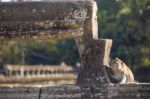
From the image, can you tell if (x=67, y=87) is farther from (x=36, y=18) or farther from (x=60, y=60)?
(x=60, y=60)

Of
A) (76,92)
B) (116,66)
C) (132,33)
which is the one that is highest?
(116,66)

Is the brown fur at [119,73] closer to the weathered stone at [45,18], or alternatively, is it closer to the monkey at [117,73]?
the monkey at [117,73]

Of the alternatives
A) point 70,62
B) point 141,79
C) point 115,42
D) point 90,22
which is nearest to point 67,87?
point 90,22

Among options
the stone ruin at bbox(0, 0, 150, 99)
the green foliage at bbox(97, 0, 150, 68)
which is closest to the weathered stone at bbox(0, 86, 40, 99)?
the stone ruin at bbox(0, 0, 150, 99)

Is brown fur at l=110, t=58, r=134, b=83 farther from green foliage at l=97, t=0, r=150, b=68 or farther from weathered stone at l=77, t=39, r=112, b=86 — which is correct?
green foliage at l=97, t=0, r=150, b=68

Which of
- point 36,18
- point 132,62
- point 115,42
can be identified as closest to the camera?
point 36,18

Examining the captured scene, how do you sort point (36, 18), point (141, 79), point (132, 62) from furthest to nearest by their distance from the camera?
point (132, 62)
point (141, 79)
point (36, 18)

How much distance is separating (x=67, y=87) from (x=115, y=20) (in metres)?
30.6

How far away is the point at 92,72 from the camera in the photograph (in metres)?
7.50

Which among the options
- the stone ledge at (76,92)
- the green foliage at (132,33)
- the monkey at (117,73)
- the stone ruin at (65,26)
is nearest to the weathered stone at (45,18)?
the stone ruin at (65,26)

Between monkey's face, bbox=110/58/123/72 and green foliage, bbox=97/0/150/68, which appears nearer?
monkey's face, bbox=110/58/123/72

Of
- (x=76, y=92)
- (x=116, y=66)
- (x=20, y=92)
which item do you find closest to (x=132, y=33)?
(x=116, y=66)

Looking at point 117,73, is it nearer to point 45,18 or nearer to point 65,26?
point 65,26

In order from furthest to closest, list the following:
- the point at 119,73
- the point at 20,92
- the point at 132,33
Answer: the point at 132,33 < the point at 119,73 < the point at 20,92
